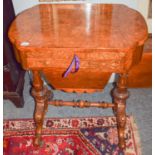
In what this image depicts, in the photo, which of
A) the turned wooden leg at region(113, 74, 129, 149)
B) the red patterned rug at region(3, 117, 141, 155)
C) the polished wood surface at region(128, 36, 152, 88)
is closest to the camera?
the turned wooden leg at region(113, 74, 129, 149)

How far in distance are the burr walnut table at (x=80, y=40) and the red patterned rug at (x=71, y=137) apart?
26cm

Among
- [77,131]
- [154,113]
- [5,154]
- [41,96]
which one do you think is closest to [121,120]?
[154,113]

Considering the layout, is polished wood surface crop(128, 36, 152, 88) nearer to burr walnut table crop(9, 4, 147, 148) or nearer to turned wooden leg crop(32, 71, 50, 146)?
burr walnut table crop(9, 4, 147, 148)

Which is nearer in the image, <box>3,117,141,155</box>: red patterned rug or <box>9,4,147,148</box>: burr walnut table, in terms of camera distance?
<box>9,4,147,148</box>: burr walnut table

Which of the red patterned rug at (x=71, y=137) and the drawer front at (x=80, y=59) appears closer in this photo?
the drawer front at (x=80, y=59)

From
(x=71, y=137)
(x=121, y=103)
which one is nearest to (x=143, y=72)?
(x=121, y=103)

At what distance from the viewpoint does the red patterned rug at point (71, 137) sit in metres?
1.81

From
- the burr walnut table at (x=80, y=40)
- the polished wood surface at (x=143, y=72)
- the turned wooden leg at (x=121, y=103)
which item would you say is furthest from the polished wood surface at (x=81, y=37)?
the polished wood surface at (x=143, y=72)

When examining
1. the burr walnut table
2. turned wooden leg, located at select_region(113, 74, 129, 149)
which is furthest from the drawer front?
turned wooden leg, located at select_region(113, 74, 129, 149)

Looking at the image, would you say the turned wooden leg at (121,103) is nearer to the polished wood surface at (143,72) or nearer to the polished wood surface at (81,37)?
the polished wood surface at (81,37)

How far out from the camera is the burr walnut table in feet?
4.31

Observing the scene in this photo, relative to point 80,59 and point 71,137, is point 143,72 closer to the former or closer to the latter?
point 71,137

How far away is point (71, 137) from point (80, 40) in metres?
0.84

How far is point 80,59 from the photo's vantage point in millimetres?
1341
